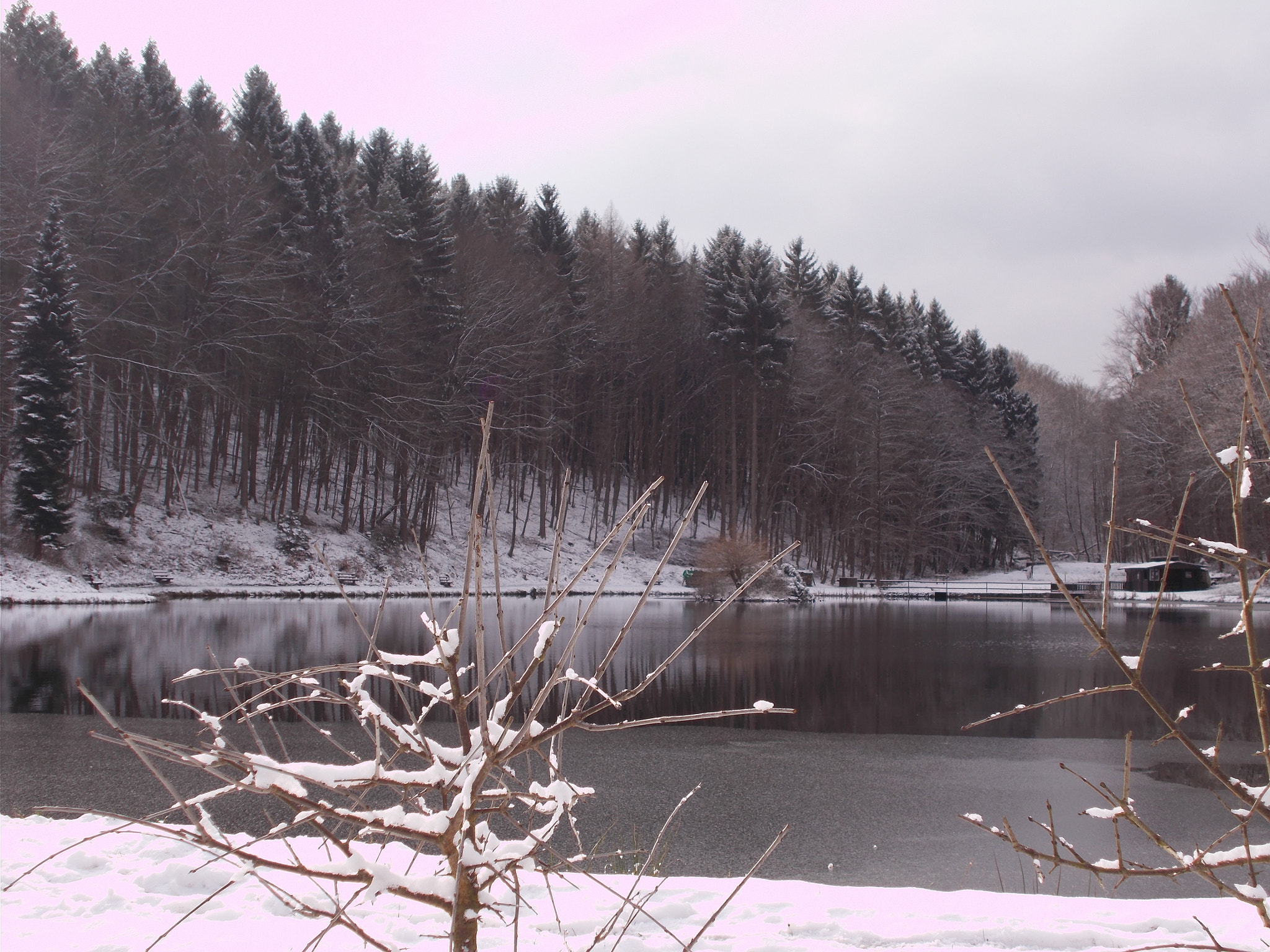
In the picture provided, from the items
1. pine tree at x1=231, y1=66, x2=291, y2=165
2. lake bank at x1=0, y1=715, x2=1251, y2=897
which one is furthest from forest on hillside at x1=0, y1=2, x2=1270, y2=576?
lake bank at x1=0, y1=715, x2=1251, y2=897

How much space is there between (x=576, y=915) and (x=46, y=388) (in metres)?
27.1

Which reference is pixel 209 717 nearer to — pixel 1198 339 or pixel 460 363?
pixel 460 363

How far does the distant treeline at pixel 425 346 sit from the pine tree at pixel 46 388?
0.86 metres

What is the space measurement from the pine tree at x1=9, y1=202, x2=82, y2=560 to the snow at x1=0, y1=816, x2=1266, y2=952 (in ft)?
77.8

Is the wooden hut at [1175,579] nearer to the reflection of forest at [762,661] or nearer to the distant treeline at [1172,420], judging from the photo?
the distant treeline at [1172,420]

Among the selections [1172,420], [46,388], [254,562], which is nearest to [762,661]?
[254,562]

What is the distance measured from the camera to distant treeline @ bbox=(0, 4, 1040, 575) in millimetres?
28938

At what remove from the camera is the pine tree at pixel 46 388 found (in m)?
24.6

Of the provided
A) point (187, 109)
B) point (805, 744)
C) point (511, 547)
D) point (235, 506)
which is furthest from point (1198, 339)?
point (187, 109)

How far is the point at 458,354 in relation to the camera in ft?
116

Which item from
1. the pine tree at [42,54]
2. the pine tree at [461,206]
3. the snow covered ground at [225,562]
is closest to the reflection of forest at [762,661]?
the snow covered ground at [225,562]

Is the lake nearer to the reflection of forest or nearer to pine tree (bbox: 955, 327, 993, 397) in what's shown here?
the reflection of forest

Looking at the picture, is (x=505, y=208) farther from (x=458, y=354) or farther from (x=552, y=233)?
(x=458, y=354)

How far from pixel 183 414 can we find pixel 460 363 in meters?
9.85
